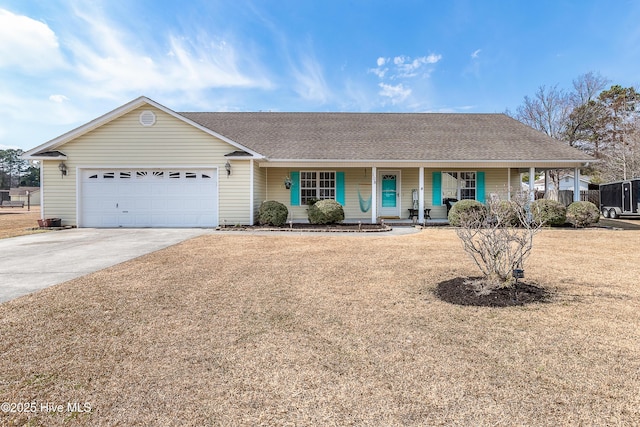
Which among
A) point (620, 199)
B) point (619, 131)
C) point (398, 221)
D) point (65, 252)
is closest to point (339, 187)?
point (398, 221)

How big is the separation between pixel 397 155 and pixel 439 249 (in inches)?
241

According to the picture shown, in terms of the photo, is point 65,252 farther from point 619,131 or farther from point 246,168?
point 619,131

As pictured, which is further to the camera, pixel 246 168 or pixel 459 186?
pixel 459 186

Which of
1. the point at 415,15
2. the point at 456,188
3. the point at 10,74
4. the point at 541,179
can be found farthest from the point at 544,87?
the point at 10,74

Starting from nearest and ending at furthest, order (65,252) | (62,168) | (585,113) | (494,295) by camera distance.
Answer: (494,295) → (65,252) → (62,168) → (585,113)

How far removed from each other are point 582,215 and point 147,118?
16479 mm

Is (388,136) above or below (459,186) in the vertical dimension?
above

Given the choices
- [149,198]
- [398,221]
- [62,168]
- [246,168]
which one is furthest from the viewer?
[398,221]

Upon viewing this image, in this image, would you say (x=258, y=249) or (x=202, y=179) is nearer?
(x=258, y=249)

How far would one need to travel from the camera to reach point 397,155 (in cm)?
1294

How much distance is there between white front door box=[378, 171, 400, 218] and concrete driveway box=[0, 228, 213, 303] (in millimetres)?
7852

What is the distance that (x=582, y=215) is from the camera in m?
11.7

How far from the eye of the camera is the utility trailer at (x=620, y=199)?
50.3 feet

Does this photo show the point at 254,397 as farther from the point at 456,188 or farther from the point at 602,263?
the point at 456,188
